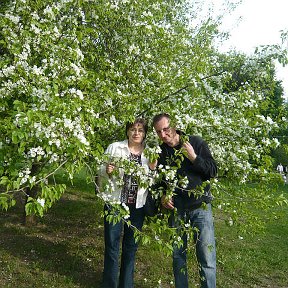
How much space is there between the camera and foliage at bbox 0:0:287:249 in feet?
9.77

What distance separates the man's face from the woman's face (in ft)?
1.33

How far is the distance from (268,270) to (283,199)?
2906 millimetres

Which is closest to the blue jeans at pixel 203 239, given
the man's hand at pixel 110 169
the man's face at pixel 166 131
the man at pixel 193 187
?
the man at pixel 193 187

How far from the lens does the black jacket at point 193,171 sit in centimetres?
364

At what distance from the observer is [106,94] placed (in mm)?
4320

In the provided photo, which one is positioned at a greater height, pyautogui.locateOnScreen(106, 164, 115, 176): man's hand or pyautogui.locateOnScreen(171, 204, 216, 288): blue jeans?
pyautogui.locateOnScreen(106, 164, 115, 176): man's hand

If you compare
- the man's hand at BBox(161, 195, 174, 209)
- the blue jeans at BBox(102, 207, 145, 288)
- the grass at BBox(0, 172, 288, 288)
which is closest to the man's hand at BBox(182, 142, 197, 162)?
the man's hand at BBox(161, 195, 174, 209)

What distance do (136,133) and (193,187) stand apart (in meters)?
0.91

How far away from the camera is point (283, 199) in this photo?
13.6 feet

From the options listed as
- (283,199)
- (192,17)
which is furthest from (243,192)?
(192,17)

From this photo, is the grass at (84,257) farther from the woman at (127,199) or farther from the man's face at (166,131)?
the man's face at (166,131)

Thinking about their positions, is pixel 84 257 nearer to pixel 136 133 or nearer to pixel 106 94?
pixel 136 133

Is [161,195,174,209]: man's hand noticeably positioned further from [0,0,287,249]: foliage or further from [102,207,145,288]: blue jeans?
[102,207,145,288]: blue jeans

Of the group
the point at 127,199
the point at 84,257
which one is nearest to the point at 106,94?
the point at 127,199
